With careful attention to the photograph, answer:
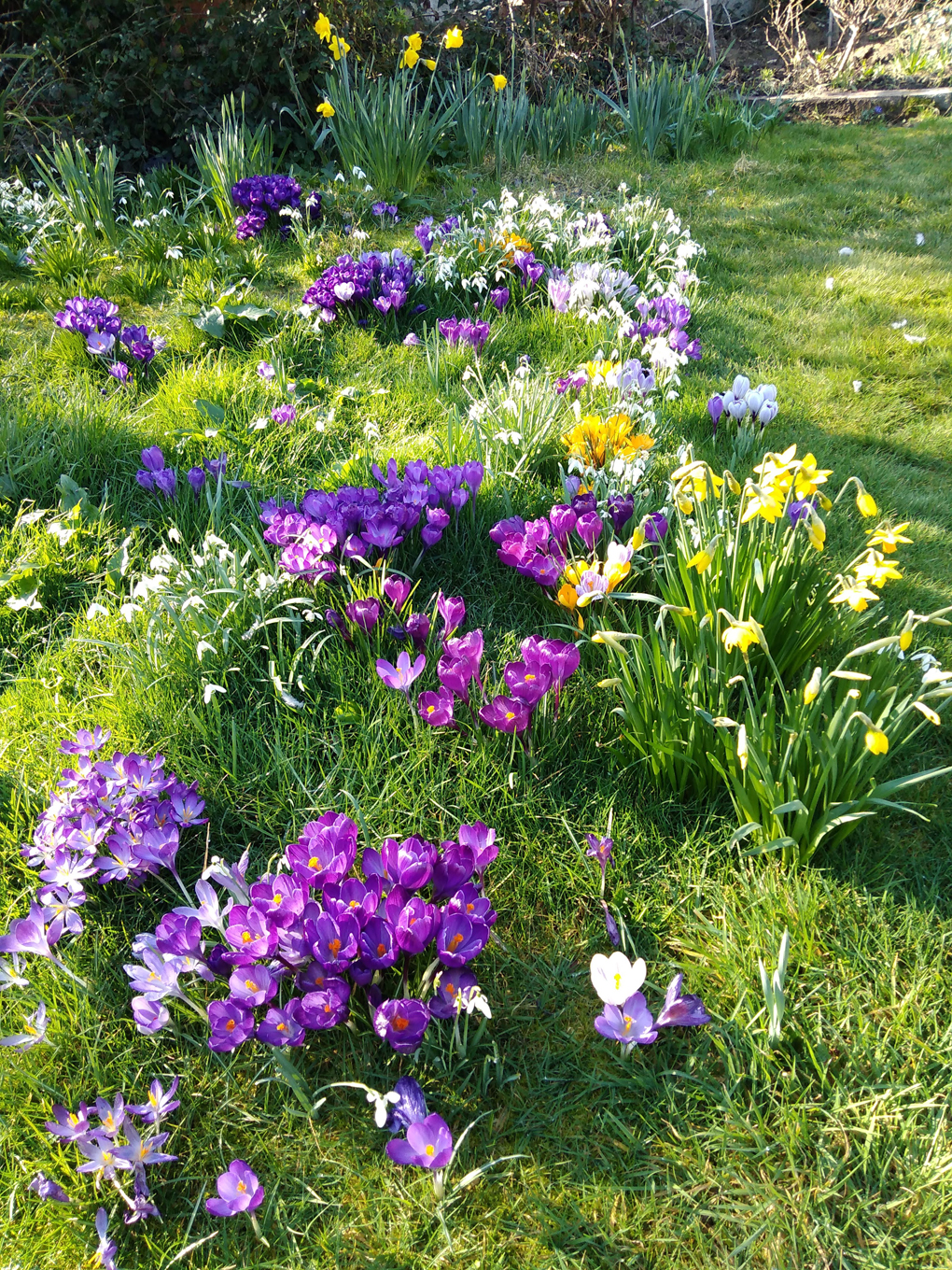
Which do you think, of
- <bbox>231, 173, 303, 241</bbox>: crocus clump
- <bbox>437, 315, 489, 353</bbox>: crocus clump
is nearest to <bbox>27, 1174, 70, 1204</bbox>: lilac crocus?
<bbox>437, 315, 489, 353</bbox>: crocus clump

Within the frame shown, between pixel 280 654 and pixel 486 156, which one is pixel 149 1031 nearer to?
pixel 280 654

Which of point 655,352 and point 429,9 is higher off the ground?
point 429,9

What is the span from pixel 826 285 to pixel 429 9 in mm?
4365

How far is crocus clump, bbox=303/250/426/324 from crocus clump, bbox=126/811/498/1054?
8.90ft

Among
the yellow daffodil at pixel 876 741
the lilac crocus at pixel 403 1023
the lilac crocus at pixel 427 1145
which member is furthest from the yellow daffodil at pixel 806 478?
the lilac crocus at pixel 427 1145

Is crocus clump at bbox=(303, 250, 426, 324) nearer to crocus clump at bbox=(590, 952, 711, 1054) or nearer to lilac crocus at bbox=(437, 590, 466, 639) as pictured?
lilac crocus at bbox=(437, 590, 466, 639)

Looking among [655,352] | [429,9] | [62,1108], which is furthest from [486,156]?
[62,1108]

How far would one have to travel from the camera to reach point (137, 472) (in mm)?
2762

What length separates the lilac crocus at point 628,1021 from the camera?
1.44 metres

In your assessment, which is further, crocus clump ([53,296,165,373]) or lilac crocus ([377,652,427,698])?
crocus clump ([53,296,165,373])

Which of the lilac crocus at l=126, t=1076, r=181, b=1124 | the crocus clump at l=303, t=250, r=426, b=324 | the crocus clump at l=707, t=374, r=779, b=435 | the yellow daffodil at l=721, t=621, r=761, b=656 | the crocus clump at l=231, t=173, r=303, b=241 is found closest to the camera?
the lilac crocus at l=126, t=1076, r=181, b=1124

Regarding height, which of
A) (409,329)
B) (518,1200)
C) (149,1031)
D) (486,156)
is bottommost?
(518,1200)

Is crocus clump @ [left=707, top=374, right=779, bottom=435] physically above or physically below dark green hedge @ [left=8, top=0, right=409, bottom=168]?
below

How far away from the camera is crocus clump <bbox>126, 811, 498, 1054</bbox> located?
1452 millimetres
